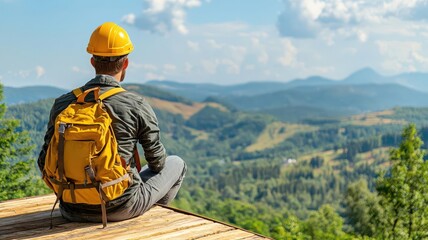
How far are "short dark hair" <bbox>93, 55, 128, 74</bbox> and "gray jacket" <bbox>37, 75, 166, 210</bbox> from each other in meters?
0.08

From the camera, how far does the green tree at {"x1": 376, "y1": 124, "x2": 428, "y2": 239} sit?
2753 centimetres

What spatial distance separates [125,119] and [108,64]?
65 cm

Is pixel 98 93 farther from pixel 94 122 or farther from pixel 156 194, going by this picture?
pixel 156 194

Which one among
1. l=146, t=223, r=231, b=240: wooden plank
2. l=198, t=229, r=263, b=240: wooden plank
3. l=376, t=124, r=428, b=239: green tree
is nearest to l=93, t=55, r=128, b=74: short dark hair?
l=146, t=223, r=231, b=240: wooden plank

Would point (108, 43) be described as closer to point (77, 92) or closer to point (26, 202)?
point (77, 92)

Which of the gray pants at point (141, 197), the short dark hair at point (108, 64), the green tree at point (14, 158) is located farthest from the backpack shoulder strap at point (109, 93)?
the green tree at point (14, 158)

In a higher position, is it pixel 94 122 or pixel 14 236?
pixel 94 122

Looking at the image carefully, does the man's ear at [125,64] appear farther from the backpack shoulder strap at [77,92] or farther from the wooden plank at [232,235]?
the wooden plank at [232,235]

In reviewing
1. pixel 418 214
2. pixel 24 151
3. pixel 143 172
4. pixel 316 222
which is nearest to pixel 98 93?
pixel 143 172

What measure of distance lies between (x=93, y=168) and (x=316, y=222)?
70.7 meters

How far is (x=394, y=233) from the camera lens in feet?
93.4

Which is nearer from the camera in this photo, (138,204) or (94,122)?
(94,122)

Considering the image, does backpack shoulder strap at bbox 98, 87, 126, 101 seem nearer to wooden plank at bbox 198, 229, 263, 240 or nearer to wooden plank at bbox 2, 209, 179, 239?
wooden plank at bbox 2, 209, 179, 239

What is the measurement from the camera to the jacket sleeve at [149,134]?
5.42 metres
